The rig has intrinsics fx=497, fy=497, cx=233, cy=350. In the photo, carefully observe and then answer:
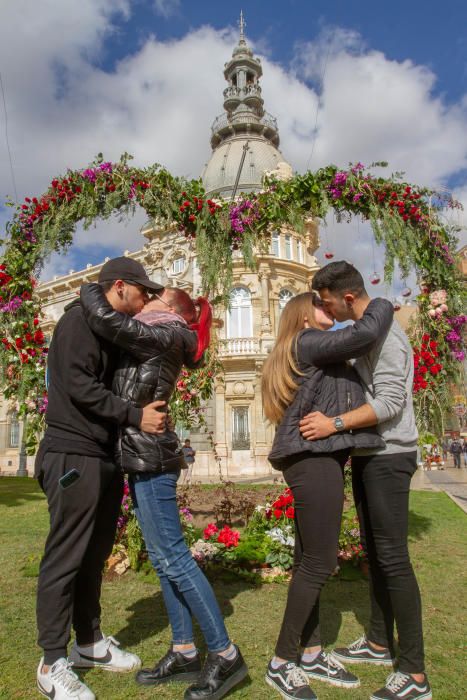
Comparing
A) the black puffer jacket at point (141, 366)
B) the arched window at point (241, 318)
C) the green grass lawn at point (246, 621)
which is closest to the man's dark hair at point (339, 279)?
the black puffer jacket at point (141, 366)

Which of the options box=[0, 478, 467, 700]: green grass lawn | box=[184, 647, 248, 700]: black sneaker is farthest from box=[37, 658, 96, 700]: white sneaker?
box=[184, 647, 248, 700]: black sneaker

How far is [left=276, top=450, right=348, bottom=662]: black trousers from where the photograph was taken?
2465 millimetres

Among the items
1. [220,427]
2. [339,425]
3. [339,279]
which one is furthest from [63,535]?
[220,427]

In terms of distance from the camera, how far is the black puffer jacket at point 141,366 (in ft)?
8.04

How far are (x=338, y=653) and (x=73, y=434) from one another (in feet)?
6.43

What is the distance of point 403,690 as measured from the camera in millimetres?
2342

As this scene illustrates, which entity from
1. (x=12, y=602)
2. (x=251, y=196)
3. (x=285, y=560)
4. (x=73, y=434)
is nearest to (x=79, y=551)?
(x=73, y=434)

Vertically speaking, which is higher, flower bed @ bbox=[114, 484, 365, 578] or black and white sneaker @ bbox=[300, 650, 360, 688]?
flower bed @ bbox=[114, 484, 365, 578]

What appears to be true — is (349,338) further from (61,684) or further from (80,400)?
(61,684)

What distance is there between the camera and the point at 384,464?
256 centimetres

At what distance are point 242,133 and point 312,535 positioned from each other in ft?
121

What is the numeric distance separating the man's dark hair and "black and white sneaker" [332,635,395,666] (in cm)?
201

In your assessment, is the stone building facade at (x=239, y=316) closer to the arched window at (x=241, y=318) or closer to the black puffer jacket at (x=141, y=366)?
the arched window at (x=241, y=318)

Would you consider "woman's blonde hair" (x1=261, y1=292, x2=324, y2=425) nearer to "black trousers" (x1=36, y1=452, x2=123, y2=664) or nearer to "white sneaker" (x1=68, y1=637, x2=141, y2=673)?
"black trousers" (x1=36, y1=452, x2=123, y2=664)
